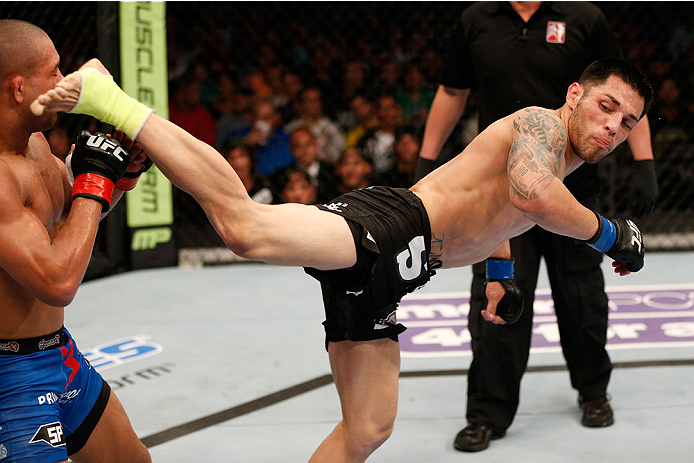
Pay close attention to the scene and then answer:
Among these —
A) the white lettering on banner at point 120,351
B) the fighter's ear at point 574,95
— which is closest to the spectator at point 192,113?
the white lettering on banner at point 120,351

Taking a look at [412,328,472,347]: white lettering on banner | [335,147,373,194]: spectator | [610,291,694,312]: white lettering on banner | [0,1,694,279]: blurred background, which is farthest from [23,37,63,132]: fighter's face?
[335,147,373,194]: spectator

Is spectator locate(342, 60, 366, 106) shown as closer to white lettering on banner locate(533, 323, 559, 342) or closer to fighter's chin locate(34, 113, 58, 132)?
white lettering on banner locate(533, 323, 559, 342)

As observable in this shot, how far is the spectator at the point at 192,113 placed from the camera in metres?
5.28

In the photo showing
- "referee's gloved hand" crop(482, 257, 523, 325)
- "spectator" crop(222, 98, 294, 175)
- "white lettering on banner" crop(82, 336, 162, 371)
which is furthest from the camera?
"spectator" crop(222, 98, 294, 175)

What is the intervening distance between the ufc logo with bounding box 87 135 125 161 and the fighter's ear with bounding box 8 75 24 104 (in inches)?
5.9

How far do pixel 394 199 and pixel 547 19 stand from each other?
1044mm

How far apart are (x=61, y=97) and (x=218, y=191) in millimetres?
357

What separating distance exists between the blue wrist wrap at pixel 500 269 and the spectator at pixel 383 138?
3.17m

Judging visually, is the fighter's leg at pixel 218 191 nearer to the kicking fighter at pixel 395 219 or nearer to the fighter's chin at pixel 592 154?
the kicking fighter at pixel 395 219

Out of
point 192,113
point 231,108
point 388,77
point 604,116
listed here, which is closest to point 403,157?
point 388,77

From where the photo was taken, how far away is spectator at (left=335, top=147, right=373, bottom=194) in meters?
5.17

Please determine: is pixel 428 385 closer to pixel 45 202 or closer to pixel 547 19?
pixel 547 19

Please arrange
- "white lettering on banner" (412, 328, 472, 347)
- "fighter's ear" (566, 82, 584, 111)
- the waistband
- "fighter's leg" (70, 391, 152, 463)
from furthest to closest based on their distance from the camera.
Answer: "white lettering on banner" (412, 328, 472, 347)
"fighter's ear" (566, 82, 584, 111)
"fighter's leg" (70, 391, 152, 463)
the waistband

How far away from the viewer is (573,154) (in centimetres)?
194
